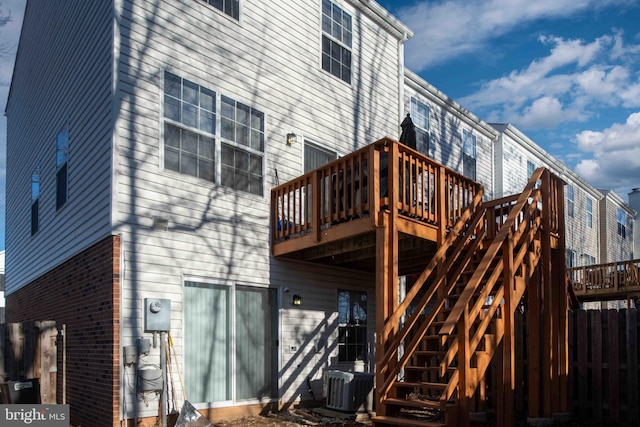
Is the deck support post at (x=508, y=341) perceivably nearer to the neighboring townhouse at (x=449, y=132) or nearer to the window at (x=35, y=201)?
the neighboring townhouse at (x=449, y=132)

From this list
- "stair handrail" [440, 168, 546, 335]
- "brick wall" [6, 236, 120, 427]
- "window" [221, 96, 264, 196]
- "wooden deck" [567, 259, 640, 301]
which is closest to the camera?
"stair handrail" [440, 168, 546, 335]

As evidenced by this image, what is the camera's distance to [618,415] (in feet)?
26.3

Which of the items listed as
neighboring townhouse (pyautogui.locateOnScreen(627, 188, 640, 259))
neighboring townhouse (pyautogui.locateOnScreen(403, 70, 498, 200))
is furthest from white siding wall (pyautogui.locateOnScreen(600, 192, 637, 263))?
neighboring townhouse (pyautogui.locateOnScreen(403, 70, 498, 200))

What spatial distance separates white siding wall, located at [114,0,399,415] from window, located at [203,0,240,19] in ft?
0.34

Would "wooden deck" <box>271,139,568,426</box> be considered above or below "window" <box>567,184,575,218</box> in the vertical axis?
below

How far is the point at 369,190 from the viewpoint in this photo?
7.93 m

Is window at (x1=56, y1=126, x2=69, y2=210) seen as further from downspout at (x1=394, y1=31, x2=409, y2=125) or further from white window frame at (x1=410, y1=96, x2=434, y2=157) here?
white window frame at (x1=410, y1=96, x2=434, y2=157)

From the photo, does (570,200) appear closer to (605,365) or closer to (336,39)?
(336,39)

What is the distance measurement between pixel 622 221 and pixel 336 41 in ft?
85.9

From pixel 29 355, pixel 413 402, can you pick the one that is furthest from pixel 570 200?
pixel 29 355

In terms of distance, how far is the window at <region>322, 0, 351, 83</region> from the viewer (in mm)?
11344

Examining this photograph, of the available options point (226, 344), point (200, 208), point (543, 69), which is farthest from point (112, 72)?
point (543, 69)

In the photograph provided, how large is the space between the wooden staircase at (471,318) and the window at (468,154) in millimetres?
7096

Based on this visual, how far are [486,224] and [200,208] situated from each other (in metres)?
4.76
